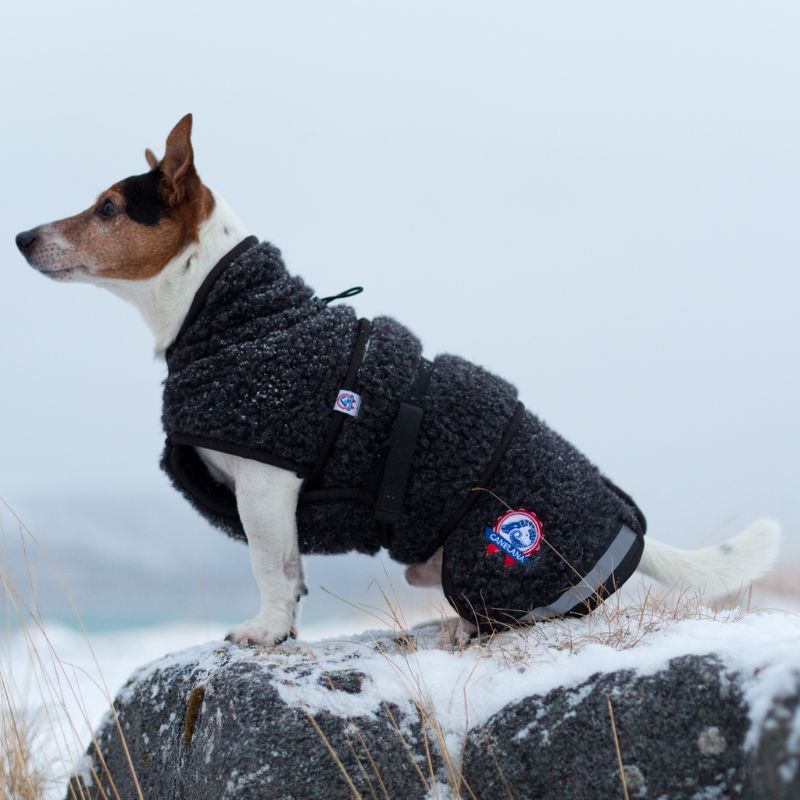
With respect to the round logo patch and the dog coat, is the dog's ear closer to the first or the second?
the dog coat

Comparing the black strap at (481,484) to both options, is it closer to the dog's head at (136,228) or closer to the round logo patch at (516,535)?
the round logo patch at (516,535)

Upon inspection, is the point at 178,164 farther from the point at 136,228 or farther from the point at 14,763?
the point at 14,763

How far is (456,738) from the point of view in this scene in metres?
3.20

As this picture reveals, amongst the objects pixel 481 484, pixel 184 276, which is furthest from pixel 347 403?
pixel 184 276

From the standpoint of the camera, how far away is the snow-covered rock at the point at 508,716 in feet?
8.75

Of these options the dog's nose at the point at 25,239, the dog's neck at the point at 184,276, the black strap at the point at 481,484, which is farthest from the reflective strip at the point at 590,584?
the dog's nose at the point at 25,239

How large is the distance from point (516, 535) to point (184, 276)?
1972 millimetres

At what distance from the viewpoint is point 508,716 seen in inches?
122

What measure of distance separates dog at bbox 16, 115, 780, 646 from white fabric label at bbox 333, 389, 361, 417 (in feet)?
0.03

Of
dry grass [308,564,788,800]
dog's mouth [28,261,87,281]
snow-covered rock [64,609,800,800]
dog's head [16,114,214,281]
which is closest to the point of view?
snow-covered rock [64,609,800,800]

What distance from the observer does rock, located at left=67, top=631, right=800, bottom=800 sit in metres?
2.67

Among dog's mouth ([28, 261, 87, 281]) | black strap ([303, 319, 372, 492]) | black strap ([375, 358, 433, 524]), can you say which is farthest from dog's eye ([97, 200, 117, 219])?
black strap ([375, 358, 433, 524])

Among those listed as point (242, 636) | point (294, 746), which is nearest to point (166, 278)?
point (242, 636)

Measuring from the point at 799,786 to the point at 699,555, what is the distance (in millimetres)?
2171
